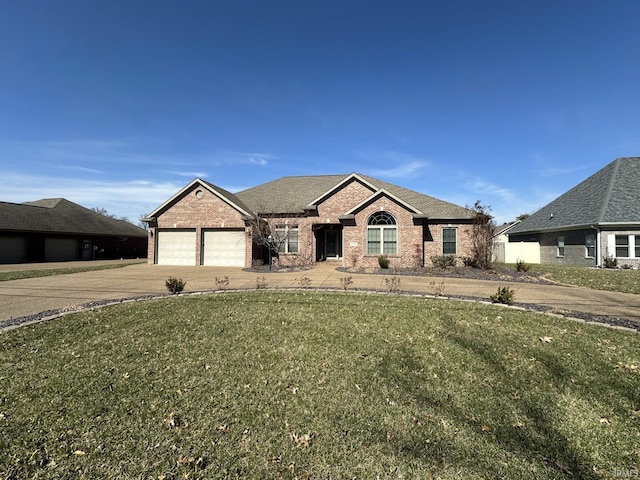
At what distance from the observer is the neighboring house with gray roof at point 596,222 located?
18.7 metres

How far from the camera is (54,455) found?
2.86 meters

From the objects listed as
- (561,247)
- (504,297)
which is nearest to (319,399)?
(504,297)

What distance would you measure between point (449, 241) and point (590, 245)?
9578 millimetres

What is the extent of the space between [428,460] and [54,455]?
3.51m

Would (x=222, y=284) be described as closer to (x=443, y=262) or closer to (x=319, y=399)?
(x=319, y=399)

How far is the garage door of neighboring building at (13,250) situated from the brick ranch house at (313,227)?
11773 mm

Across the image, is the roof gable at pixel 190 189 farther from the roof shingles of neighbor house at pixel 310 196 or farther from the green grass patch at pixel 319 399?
the green grass patch at pixel 319 399

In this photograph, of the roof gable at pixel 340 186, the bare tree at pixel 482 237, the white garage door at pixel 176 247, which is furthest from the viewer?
the white garage door at pixel 176 247

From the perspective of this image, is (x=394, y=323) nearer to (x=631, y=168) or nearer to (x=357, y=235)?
(x=357, y=235)

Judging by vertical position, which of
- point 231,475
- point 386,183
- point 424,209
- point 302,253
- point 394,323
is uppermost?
point 386,183

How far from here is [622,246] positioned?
18750 millimetres

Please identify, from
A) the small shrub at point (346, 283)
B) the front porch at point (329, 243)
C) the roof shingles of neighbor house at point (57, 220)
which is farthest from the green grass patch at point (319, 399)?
the roof shingles of neighbor house at point (57, 220)

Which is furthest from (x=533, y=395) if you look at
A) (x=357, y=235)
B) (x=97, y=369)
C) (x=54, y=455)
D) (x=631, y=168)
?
(x=631, y=168)

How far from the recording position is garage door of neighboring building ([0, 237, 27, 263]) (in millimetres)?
23094
